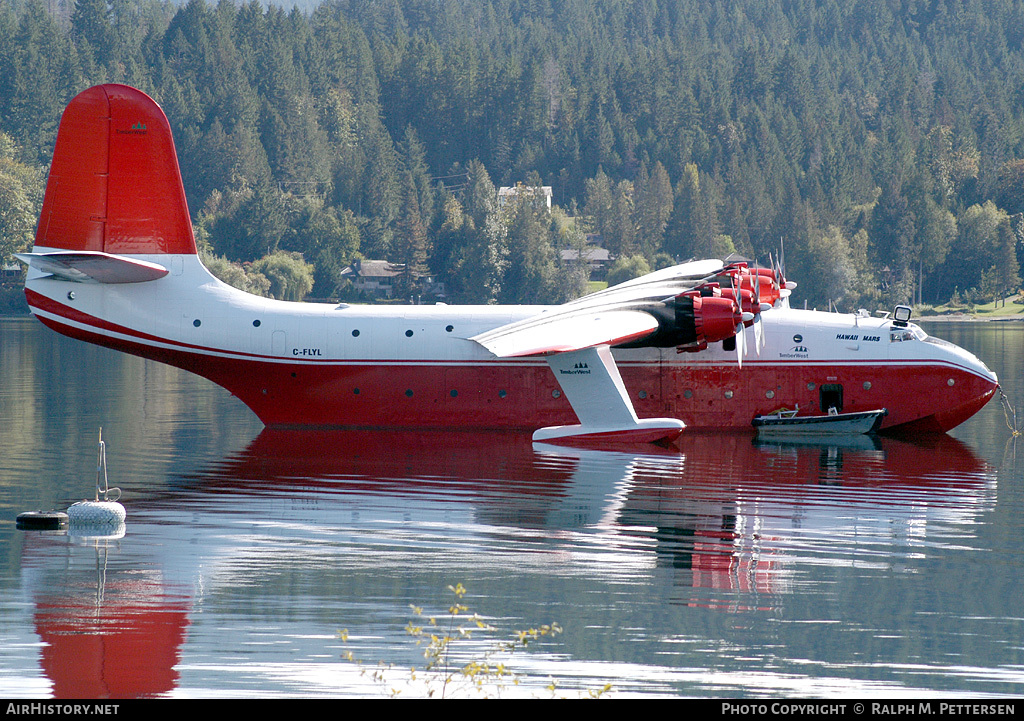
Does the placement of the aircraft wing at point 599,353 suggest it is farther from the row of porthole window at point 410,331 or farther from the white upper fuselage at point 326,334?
the white upper fuselage at point 326,334

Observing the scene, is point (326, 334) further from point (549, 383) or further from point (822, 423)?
point (822, 423)

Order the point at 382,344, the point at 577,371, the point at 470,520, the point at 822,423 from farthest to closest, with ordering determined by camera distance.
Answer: the point at 382,344 < the point at 822,423 < the point at 577,371 < the point at 470,520

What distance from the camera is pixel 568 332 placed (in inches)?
1320

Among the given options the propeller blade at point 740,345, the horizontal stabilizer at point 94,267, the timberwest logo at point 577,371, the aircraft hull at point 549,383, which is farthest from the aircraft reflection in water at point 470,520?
the horizontal stabilizer at point 94,267

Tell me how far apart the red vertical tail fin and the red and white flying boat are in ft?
0.15

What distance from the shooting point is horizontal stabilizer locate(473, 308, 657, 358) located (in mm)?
31989

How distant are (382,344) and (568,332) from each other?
6.92 metres

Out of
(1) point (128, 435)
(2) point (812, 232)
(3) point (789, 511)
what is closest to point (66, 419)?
(1) point (128, 435)

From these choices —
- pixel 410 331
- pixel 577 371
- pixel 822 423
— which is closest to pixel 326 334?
pixel 410 331

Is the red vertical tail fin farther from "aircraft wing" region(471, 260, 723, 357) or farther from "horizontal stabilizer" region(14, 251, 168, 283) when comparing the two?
"aircraft wing" region(471, 260, 723, 357)

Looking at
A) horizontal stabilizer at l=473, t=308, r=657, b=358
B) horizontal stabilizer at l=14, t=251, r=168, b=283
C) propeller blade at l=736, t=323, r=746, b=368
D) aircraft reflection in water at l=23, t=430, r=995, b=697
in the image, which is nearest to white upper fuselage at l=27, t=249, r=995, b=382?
propeller blade at l=736, t=323, r=746, b=368

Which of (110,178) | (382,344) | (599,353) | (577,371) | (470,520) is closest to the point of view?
(470,520)

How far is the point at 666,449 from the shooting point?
35531mm

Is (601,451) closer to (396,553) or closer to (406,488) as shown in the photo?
(406,488)
